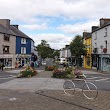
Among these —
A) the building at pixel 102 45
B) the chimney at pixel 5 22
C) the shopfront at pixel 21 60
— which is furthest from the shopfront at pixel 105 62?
the chimney at pixel 5 22

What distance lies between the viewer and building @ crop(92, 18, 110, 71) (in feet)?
131

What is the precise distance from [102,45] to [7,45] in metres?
20.1

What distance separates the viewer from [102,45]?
42.1 meters

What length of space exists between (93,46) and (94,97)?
3854 centimetres

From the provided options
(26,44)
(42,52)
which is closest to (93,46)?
(26,44)

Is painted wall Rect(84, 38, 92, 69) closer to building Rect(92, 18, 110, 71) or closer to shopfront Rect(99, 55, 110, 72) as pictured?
building Rect(92, 18, 110, 71)

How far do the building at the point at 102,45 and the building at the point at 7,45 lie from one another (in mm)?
17965

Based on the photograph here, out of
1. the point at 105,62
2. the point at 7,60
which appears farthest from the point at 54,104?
the point at 7,60

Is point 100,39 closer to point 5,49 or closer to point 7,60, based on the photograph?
point 5,49

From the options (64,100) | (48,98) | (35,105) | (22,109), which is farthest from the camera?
(48,98)

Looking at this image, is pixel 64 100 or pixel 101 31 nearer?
pixel 64 100

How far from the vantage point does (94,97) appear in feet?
35.0

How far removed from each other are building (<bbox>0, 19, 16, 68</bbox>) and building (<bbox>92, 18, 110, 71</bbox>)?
58.9 ft

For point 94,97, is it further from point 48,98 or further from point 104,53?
point 104,53
